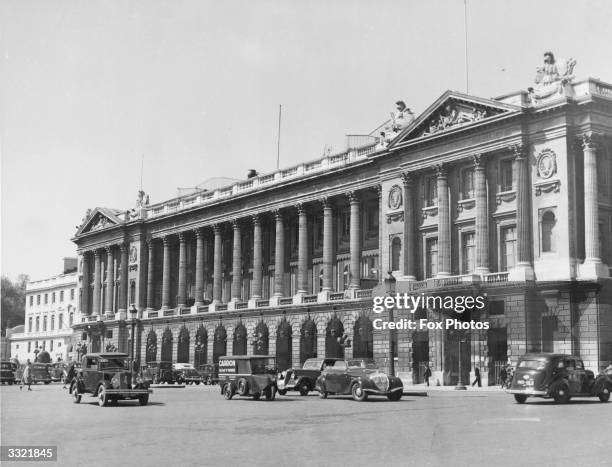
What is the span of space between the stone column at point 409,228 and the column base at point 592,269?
13501mm

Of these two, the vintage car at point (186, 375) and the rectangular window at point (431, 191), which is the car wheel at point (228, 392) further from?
the vintage car at point (186, 375)

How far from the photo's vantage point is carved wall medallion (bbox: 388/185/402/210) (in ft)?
219

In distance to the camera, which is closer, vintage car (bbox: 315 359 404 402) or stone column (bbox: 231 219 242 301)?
vintage car (bbox: 315 359 404 402)

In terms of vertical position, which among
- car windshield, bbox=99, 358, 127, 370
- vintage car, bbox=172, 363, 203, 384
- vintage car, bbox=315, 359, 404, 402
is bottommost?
vintage car, bbox=172, 363, 203, 384

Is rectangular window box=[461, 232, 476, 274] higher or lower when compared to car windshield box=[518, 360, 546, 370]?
higher

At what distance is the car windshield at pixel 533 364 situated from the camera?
36294 mm

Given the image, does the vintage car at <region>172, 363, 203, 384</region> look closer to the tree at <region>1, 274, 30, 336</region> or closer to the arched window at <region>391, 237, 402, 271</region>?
the arched window at <region>391, 237, 402, 271</region>

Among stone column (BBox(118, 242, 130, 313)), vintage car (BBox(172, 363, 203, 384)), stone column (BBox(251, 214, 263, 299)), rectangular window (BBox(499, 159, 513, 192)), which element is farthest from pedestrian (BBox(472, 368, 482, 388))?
stone column (BBox(118, 242, 130, 313))

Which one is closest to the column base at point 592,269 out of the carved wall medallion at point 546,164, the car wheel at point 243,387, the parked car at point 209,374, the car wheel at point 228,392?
the carved wall medallion at point 546,164

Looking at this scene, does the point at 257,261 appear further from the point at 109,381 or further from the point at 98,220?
the point at 109,381

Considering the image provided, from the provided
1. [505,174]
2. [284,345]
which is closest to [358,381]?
[505,174]

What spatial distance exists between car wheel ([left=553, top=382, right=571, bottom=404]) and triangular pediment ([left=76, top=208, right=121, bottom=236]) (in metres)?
74.5

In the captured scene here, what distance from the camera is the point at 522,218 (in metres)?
56.9

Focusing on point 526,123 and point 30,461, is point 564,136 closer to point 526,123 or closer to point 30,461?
point 526,123
